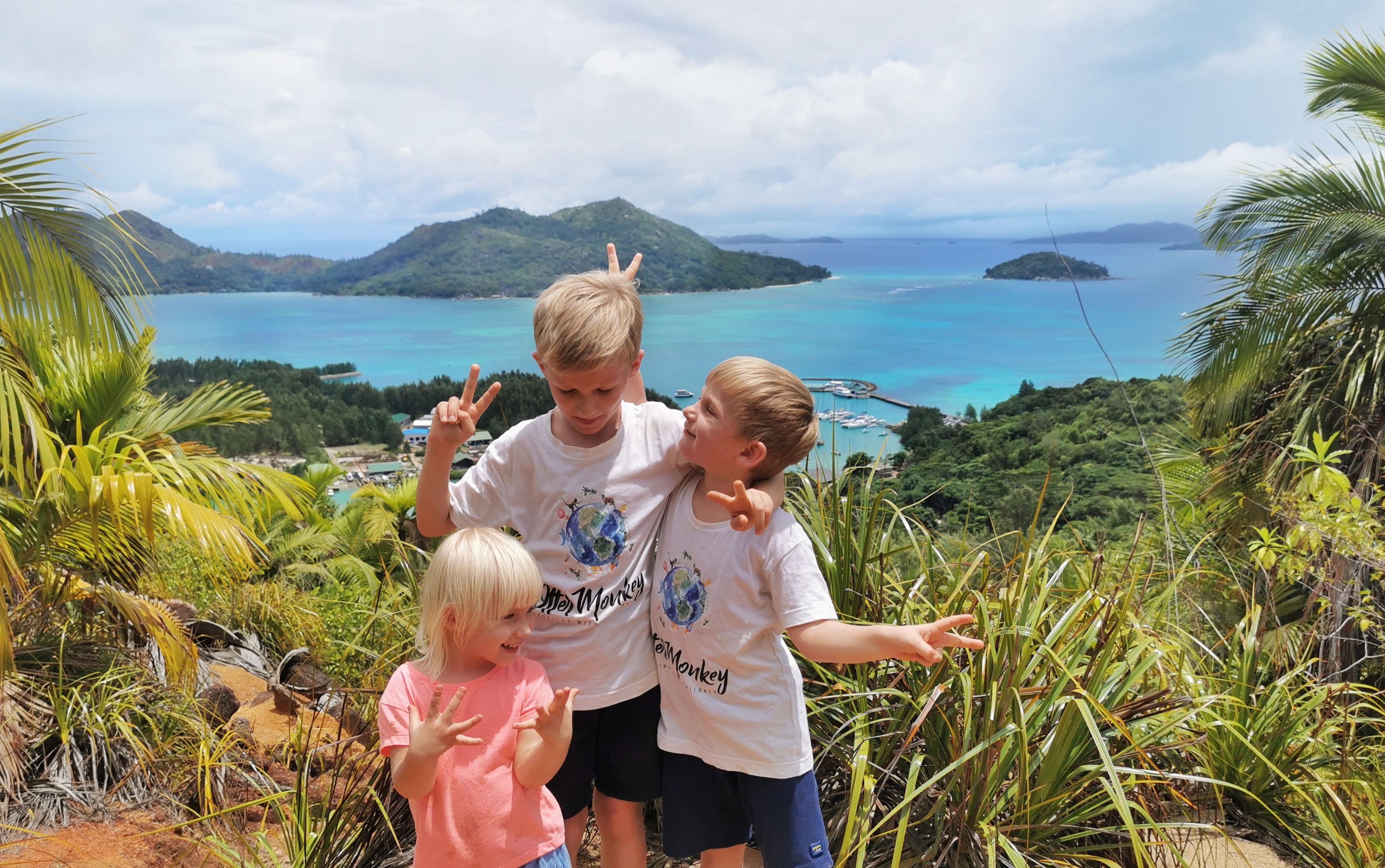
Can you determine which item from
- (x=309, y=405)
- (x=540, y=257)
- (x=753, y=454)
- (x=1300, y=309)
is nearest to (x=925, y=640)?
(x=753, y=454)

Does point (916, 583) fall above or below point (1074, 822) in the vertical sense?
above

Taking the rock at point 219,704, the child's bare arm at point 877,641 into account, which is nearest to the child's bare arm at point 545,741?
the child's bare arm at point 877,641

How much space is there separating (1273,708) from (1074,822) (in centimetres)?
118

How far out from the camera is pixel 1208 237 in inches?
362

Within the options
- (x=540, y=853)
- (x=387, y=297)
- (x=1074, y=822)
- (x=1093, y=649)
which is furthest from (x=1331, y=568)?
(x=387, y=297)

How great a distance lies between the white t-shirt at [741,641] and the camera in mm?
1647

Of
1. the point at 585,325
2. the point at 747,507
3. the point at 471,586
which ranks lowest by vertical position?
the point at 471,586

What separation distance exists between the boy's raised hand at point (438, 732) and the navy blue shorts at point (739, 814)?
51 centimetres

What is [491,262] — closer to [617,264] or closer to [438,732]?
[617,264]

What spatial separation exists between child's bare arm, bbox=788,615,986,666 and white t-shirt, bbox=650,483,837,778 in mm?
49

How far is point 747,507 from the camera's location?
156 cm

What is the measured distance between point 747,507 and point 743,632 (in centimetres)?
28

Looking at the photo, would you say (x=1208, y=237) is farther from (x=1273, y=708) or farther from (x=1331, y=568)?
(x=1273, y=708)

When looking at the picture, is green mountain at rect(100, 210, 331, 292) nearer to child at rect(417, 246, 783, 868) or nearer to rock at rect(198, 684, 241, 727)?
rock at rect(198, 684, 241, 727)
